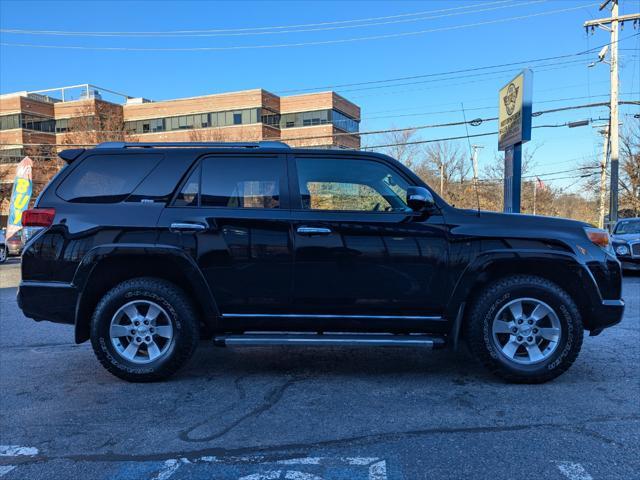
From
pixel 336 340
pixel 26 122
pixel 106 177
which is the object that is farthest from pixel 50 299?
pixel 26 122

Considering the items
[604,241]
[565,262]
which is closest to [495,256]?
[565,262]

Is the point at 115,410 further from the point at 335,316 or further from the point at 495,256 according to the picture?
the point at 495,256

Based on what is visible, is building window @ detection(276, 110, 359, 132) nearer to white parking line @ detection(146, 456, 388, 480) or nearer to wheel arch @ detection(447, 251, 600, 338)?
wheel arch @ detection(447, 251, 600, 338)

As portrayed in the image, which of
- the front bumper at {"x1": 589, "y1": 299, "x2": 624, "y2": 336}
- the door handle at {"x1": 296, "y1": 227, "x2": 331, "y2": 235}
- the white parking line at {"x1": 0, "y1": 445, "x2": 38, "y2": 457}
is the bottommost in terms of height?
the white parking line at {"x1": 0, "y1": 445, "x2": 38, "y2": 457}

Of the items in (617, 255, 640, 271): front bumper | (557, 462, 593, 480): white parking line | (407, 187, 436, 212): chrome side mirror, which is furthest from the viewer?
(617, 255, 640, 271): front bumper

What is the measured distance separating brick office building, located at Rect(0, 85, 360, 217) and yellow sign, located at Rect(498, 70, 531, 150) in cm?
2941

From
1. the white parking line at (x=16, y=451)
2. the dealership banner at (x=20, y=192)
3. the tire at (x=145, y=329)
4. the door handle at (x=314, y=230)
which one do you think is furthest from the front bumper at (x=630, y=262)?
the dealership banner at (x=20, y=192)

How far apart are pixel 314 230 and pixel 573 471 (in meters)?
2.41

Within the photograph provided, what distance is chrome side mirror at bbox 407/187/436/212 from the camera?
396 cm

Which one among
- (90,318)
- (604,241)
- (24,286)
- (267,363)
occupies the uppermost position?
(604,241)

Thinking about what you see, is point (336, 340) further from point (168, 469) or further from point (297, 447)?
point (168, 469)

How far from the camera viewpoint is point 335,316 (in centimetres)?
413

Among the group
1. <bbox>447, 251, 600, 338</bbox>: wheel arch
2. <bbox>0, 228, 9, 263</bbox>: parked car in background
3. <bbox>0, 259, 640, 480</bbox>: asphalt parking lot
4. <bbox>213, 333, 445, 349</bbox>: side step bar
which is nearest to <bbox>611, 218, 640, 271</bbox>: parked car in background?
<bbox>0, 259, 640, 480</bbox>: asphalt parking lot

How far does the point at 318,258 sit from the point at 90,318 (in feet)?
6.83
